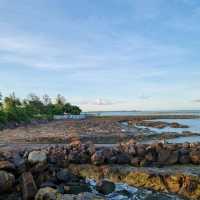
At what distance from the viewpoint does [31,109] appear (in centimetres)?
8219

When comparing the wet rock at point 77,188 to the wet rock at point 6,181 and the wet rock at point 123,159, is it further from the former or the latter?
the wet rock at point 123,159

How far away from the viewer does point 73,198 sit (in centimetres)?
1025

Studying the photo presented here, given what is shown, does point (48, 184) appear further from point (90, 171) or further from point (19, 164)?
point (90, 171)

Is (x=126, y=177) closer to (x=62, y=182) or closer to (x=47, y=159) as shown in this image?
(x=62, y=182)

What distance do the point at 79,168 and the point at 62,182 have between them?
2508 mm

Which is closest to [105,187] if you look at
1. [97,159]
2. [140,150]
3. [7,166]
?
[7,166]

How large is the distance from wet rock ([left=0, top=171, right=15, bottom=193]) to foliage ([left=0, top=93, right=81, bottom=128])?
42.8 m

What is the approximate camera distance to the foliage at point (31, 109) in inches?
2419

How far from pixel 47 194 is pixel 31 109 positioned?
72.9 meters

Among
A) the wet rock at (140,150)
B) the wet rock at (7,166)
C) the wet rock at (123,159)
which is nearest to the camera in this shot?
the wet rock at (7,166)

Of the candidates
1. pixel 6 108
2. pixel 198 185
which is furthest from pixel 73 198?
pixel 6 108

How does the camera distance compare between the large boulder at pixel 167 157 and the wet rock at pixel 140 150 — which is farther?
the wet rock at pixel 140 150

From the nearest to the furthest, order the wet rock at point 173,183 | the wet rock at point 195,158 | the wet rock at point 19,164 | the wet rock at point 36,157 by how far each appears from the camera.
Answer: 1. the wet rock at point 173,183
2. the wet rock at point 19,164
3. the wet rock at point 36,157
4. the wet rock at point 195,158

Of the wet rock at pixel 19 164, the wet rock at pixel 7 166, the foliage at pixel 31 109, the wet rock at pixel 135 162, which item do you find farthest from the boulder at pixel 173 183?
the foliage at pixel 31 109
